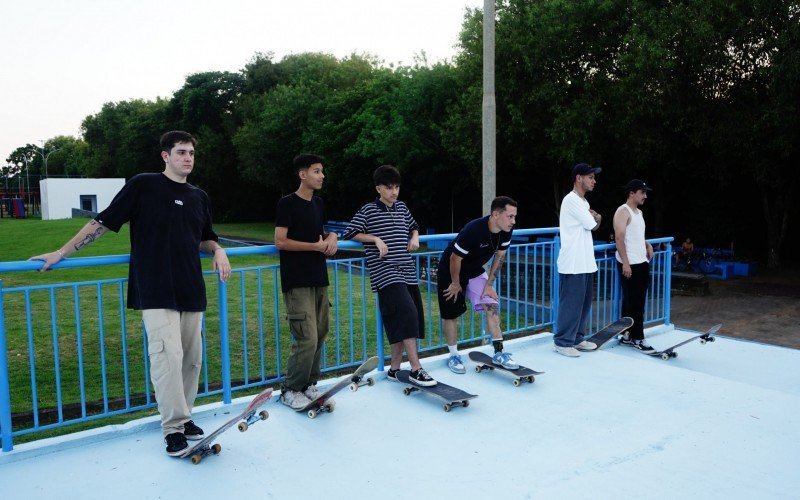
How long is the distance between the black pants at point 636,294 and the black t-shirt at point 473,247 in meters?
1.89

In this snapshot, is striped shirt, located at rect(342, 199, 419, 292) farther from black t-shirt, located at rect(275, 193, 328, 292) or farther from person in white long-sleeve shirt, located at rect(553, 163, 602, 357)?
person in white long-sleeve shirt, located at rect(553, 163, 602, 357)

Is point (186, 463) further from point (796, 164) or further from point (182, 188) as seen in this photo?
point (796, 164)

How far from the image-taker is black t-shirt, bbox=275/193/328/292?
4359 mm

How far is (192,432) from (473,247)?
8.83 feet

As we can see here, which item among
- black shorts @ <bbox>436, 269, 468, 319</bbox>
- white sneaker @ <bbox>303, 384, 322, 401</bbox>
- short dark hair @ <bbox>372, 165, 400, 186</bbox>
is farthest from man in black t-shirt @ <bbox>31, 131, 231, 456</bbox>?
black shorts @ <bbox>436, 269, 468, 319</bbox>

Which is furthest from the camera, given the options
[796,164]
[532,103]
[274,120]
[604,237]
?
[274,120]

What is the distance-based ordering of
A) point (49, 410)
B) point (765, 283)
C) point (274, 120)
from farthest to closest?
1. point (274, 120)
2. point (765, 283)
3. point (49, 410)

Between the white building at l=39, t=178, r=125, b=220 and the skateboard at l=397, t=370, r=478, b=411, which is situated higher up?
the white building at l=39, t=178, r=125, b=220

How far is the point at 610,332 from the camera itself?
6445mm

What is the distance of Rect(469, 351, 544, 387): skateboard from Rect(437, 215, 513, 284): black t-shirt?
0.72 meters

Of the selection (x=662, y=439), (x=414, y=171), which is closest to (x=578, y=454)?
(x=662, y=439)

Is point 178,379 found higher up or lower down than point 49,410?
higher up

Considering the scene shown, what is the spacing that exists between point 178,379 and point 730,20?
1605cm

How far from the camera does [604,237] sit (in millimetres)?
23812
